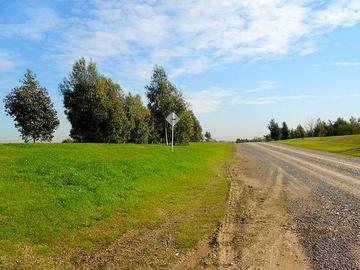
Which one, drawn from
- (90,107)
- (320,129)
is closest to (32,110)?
(90,107)

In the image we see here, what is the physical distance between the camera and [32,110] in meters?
39.2

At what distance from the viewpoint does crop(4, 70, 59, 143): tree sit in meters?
38.8

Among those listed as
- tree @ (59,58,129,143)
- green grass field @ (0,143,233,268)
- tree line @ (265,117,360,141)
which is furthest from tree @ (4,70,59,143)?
tree line @ (265,117,360,141)

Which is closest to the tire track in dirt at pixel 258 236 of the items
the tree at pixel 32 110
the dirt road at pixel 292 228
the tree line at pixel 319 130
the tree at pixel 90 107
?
the dirt road at pixel 292 228

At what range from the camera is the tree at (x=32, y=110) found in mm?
38750

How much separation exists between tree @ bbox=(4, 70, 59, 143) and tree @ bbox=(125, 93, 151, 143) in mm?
25129

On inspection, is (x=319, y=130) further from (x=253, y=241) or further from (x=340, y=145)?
(x=253, y=241)

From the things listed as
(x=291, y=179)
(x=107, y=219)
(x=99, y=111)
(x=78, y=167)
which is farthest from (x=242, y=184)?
(x=99, y=111)

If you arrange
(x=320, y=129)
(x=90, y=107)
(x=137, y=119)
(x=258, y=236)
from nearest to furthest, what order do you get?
1. (x=258, y=236)
2. (x=90, y=107)
3. (x=137, y=119)
4. (x=320, y=129)

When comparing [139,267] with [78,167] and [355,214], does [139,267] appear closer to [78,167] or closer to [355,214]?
[355,214]

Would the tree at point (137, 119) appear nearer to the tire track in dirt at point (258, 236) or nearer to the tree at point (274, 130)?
the tire track in dirt at point (258, 236)

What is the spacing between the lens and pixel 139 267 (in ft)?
21.9

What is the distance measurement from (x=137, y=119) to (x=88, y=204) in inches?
2287

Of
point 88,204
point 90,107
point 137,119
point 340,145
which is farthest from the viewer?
point 137,119
